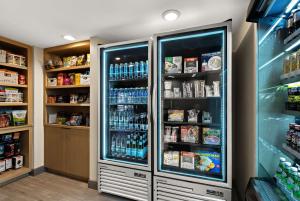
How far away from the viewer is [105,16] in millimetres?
1914

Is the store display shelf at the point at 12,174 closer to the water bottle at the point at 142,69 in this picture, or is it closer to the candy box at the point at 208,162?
the water bottle at the point at 142,69

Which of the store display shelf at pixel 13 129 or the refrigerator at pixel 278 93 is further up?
the refrigerator at pixel 278 93

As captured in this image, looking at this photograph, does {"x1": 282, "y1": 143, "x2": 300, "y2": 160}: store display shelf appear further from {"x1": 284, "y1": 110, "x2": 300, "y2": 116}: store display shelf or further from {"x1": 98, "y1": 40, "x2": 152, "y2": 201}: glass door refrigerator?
{"x1": 98, "y1": 40, "x2": 152, "y2": 201}: glass door refrigerator

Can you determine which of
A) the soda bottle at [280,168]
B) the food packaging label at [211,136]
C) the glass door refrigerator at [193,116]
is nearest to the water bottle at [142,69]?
the glass door refrigerator at [193,116]

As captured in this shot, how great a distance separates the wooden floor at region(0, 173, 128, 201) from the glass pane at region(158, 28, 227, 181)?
3.34 feet

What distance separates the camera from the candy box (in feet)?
6.04

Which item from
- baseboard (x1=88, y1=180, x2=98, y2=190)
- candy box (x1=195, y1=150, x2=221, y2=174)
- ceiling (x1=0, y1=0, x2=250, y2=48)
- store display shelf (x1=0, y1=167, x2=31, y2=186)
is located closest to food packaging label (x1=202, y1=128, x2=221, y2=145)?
candy box (x1=195, y1=150, x2=221, y2=174)

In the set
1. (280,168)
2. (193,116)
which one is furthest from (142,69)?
(280,168)

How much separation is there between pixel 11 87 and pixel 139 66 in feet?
7.67

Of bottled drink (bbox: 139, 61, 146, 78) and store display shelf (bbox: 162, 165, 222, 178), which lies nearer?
store display shelf (bbox: 162, 165, 222, 178)

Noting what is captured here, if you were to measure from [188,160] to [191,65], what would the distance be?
1.12 metres

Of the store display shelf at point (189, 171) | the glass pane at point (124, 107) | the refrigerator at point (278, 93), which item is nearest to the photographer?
the refrigerator at point (278, 93)

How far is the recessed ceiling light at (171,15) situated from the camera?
1.81 metres

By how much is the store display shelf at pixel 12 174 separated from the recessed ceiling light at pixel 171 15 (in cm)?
331
